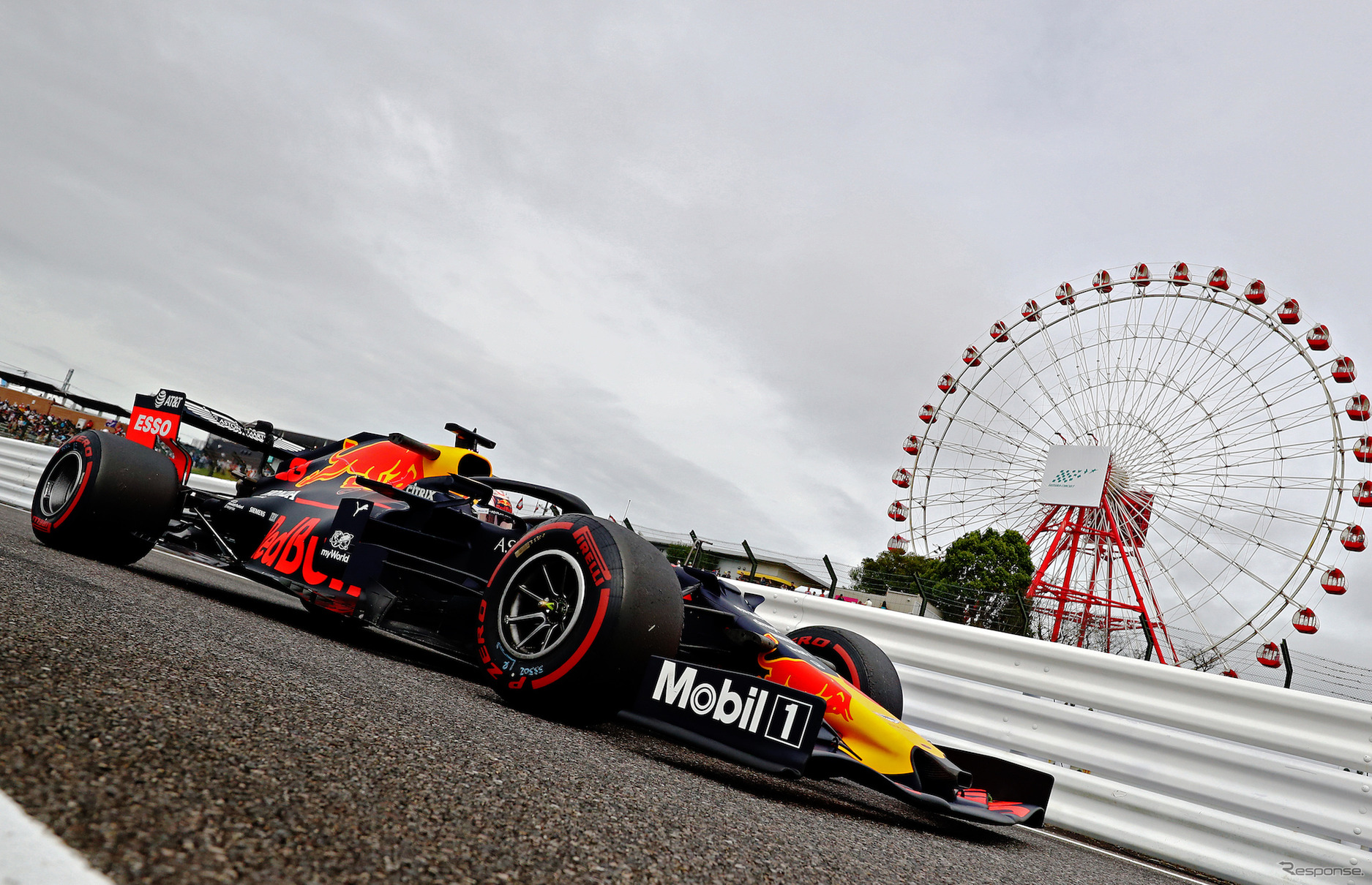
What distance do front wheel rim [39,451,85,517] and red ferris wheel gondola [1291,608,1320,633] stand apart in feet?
77.9

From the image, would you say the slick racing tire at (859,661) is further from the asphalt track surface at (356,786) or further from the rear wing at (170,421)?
the rear wing at (170,421)

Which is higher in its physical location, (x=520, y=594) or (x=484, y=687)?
(x=520, y=594)

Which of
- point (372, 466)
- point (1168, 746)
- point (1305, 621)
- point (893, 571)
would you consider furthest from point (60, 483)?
point (893, 571)

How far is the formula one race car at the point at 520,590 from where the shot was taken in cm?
293

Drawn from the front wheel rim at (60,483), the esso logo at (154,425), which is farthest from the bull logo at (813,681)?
the esso logo at (154,425)

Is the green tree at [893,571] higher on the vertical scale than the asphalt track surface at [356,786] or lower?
higher

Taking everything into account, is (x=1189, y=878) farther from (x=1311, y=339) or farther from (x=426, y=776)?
(x=1311, y=339)

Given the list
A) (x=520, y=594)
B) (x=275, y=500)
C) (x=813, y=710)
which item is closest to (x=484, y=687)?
(x=520, y=594)

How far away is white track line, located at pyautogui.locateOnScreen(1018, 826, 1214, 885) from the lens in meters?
3.45

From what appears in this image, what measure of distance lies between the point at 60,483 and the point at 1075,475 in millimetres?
24375

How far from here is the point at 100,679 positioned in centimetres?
181

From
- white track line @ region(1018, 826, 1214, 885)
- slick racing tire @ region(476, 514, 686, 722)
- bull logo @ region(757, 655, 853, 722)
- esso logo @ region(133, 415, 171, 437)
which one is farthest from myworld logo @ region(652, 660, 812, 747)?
esso logo @ region(133, 415, 171, 437)

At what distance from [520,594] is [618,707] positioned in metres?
0.65

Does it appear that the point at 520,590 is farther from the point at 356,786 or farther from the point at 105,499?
the point at 105,499
